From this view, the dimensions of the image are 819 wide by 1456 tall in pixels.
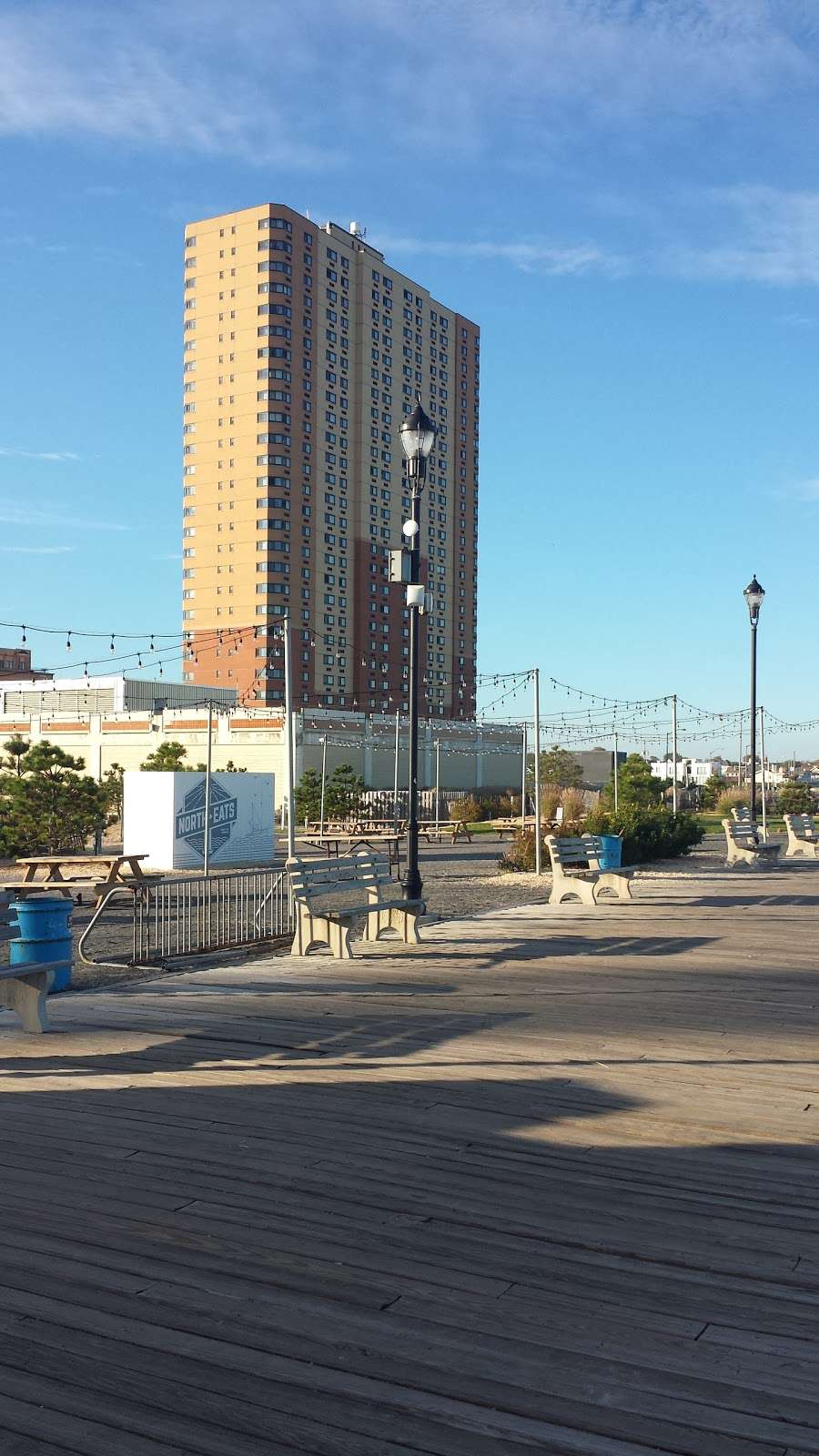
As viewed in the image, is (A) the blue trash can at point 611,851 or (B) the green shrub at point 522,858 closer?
(A) the blue trash can at point 611,851

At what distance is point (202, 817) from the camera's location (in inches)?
1029

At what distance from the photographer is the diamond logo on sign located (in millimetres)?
25703

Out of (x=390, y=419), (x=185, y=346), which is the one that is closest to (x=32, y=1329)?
(x=185, y=346)

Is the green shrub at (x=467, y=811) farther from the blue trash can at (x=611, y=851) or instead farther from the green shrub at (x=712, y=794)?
the blue trash can at (x=611, y=851)

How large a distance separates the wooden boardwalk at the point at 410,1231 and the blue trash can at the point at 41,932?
57 cm

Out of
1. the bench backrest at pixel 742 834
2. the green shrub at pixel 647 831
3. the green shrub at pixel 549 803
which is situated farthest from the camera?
the green shrub at pixel 549 803

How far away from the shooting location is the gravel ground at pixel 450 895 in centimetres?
1213

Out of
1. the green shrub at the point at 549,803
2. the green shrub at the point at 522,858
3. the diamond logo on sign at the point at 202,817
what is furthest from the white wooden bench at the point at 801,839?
the diamond logo on sign at the point at 202,817

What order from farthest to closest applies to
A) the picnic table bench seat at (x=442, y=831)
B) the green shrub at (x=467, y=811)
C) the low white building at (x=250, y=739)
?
1. the low white building at (x=250, y=739)
2. the green shrub at (x=467, y=811)
3. the picnic table bench seat at (x=442, y=831)

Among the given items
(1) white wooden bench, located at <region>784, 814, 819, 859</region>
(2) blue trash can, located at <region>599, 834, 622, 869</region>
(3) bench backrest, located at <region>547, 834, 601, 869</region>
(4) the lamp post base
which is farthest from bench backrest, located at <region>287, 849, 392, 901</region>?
(1) white wooden bench, located at <region>784, 814, 819, 859</region>

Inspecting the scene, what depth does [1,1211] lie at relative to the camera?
4789 millimetres

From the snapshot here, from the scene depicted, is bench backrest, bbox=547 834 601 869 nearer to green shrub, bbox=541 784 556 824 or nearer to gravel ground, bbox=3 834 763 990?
gravel ground, bbox=3 834 763 990

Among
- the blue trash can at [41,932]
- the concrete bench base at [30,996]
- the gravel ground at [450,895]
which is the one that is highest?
the blue trash can at [41,932]

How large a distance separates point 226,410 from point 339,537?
53.6 feet
